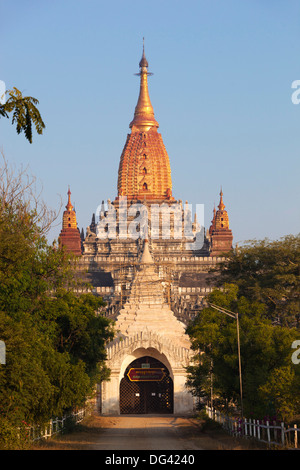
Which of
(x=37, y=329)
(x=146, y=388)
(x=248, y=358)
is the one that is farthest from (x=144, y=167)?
(x=37, y=329)

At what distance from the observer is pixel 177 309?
333ft

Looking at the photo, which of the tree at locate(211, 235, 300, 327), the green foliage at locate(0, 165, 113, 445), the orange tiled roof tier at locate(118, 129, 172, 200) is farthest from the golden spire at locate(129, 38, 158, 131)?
the green foliage at locate(0, 165, 113, 445)

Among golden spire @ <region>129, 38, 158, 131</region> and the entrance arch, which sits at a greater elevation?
golden spire @ <region>129, 38, 158, 131</region>

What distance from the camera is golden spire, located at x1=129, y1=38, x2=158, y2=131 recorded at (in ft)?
485

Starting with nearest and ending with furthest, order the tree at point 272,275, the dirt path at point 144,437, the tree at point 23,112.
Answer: the tree at point 23,112 < the dirt path at point 144,437 < the tree at point 272,275

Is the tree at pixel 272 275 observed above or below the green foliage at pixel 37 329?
above

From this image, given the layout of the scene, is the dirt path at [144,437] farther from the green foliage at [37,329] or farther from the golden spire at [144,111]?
the golden spire at [144,111]

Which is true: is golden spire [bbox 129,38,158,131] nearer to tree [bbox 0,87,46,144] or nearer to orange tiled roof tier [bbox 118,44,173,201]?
orange tiled roof tier [bbox 118,44,173,201]
